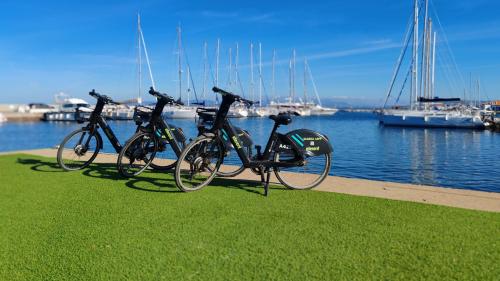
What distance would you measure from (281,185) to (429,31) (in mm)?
48192

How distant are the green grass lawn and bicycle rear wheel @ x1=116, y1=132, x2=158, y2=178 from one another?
0.85 meters

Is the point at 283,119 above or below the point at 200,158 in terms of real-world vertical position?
above

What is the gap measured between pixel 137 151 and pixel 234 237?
3430 millimetres

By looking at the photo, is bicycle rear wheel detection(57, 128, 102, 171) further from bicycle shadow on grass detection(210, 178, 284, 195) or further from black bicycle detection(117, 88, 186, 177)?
bicycle shadow on grass detection(210, 178, 284, 195)

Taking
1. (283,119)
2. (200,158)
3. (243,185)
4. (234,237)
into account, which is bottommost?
(234,237)

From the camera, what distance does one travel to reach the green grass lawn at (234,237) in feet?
10.4

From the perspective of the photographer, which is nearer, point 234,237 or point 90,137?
point 234,237

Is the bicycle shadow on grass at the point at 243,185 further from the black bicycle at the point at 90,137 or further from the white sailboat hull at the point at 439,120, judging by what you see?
the white sailboat hull at the point at 439,120

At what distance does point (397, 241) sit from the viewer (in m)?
3.79

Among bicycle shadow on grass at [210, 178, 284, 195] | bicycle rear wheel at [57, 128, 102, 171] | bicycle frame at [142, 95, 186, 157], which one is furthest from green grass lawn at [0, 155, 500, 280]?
bicycle rear wheel at [57, 128, 102, 171]

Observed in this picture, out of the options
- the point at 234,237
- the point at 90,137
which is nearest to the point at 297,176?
the point at 234,237

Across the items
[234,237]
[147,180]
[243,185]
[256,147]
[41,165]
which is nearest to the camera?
[234,237]

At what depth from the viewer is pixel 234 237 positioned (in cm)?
389

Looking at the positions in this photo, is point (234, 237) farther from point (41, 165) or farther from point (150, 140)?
point (41, 165)
